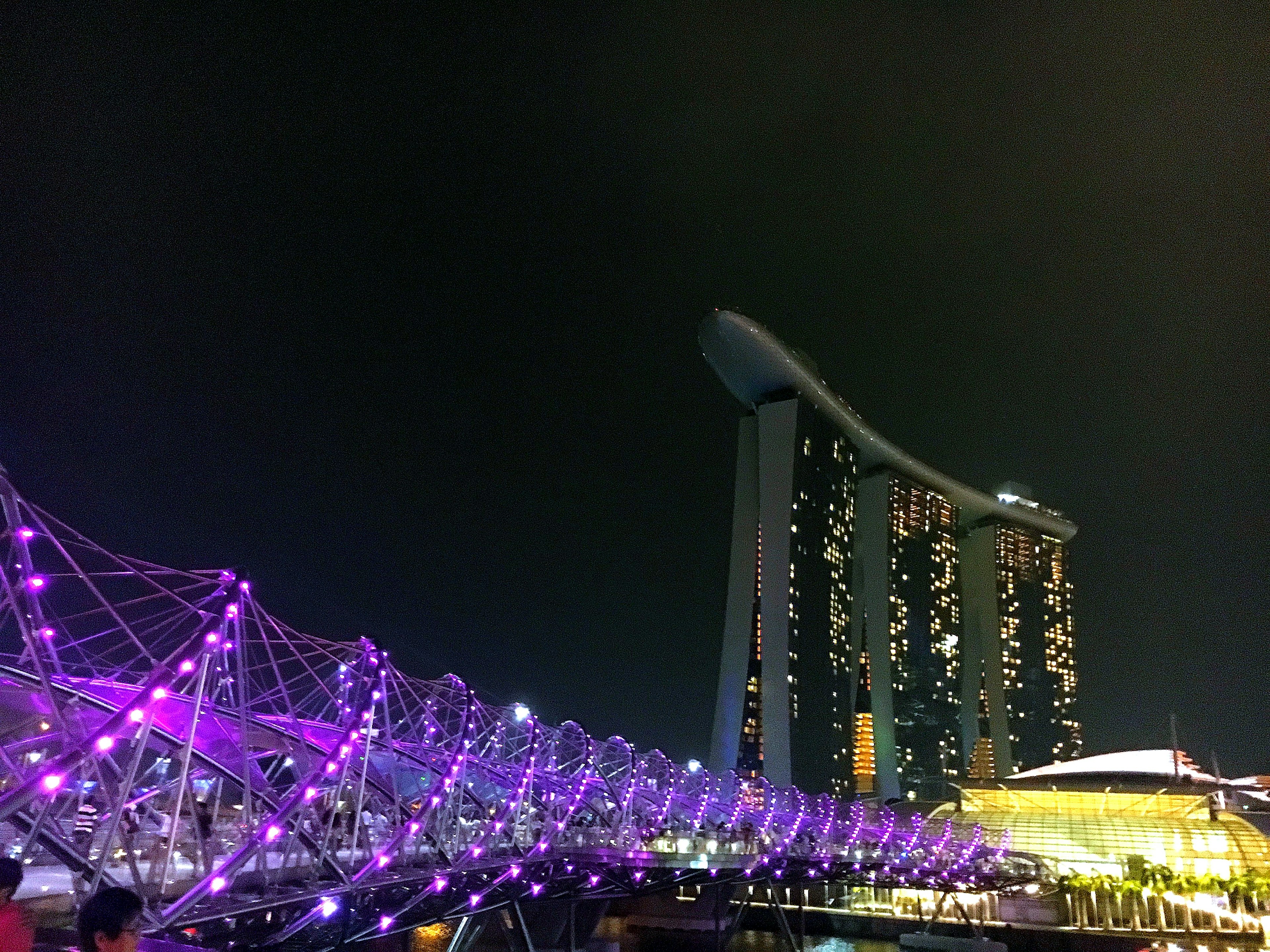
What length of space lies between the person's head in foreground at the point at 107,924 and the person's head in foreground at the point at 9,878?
2.11ft

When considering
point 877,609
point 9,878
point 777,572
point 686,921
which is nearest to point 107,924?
point 9,878

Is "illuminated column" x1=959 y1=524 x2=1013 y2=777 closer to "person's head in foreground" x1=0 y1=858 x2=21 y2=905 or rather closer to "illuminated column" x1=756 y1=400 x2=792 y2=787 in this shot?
"illuminated column" x1=756 y1=400 x2=792 y2=787

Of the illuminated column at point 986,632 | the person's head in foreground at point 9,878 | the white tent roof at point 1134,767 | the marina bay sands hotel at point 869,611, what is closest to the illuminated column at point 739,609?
the marina bay sands hotel at point 869,611

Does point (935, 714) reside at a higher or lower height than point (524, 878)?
higher

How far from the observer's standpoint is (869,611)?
119m

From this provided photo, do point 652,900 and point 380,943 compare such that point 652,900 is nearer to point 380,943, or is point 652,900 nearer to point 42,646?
point 380,943

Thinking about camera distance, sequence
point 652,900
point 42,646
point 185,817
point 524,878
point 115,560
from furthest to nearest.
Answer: point 652,900
point 524,878
point 185,817
point 115,560
point 42,646

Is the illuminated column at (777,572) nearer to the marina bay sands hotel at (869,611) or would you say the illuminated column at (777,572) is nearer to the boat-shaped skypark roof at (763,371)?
the marina bay sands hotel at (869,611)

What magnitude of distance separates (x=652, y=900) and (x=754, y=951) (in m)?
6.37

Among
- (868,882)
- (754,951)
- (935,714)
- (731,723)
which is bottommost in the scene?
(754,951)

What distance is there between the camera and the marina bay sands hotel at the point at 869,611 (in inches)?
3711

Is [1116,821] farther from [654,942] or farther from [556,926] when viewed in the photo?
[556,926]

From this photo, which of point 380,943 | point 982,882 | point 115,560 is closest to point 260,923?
point 115,560

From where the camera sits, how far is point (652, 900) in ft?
181
